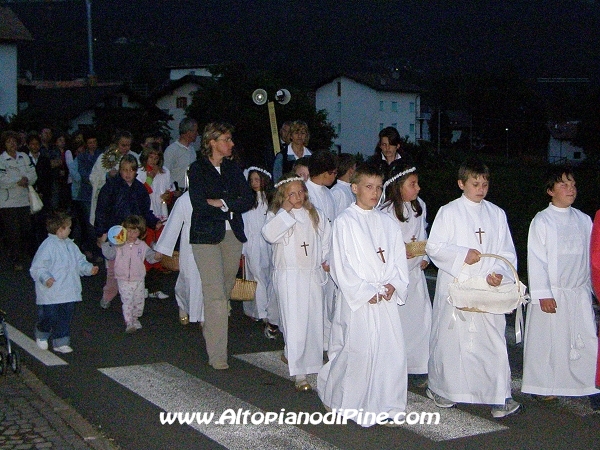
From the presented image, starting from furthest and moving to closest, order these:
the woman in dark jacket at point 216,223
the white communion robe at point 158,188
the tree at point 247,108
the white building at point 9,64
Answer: the tree at point 247,108 < the white building at point 9,64 < the white communion robe at point 158,188 < the woman in dark jacket at point 216,223

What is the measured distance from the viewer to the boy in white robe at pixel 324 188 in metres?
8.54

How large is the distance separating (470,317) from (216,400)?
2.04m

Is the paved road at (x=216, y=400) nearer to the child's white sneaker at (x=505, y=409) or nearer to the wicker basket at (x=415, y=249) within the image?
the child's white sneaker at (x=505, y=409)

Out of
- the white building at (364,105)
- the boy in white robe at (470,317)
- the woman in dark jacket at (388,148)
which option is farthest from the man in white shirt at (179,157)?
the white building at (364,105)

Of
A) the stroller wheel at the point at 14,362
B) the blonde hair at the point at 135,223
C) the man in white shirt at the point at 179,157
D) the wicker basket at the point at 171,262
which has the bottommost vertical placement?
the stroller wheel at the point at 14,362

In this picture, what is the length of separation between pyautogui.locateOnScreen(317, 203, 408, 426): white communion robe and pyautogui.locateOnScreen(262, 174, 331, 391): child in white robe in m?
0.95

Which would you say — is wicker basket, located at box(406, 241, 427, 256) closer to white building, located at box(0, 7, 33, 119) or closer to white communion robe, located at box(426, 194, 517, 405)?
white communion robe, located at box(426, 194, 517, 405)

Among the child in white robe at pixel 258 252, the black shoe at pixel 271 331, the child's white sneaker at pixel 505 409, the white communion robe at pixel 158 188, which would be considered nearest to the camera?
the child's white sneaker at pixel 505 409

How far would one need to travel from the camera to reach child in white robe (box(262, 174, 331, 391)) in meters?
7.41

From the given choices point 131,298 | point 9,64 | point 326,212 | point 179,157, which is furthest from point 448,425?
point 9,64

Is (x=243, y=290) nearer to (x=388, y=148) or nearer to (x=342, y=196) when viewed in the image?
(x=342, y=196)

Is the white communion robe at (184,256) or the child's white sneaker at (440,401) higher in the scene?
the white communion robe at (184,256)

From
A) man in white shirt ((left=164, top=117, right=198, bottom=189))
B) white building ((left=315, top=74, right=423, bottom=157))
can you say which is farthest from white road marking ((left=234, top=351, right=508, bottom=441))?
white building ((left=315, top=74, right=423, bottom=157))

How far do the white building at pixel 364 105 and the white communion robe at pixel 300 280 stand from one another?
274 feet
